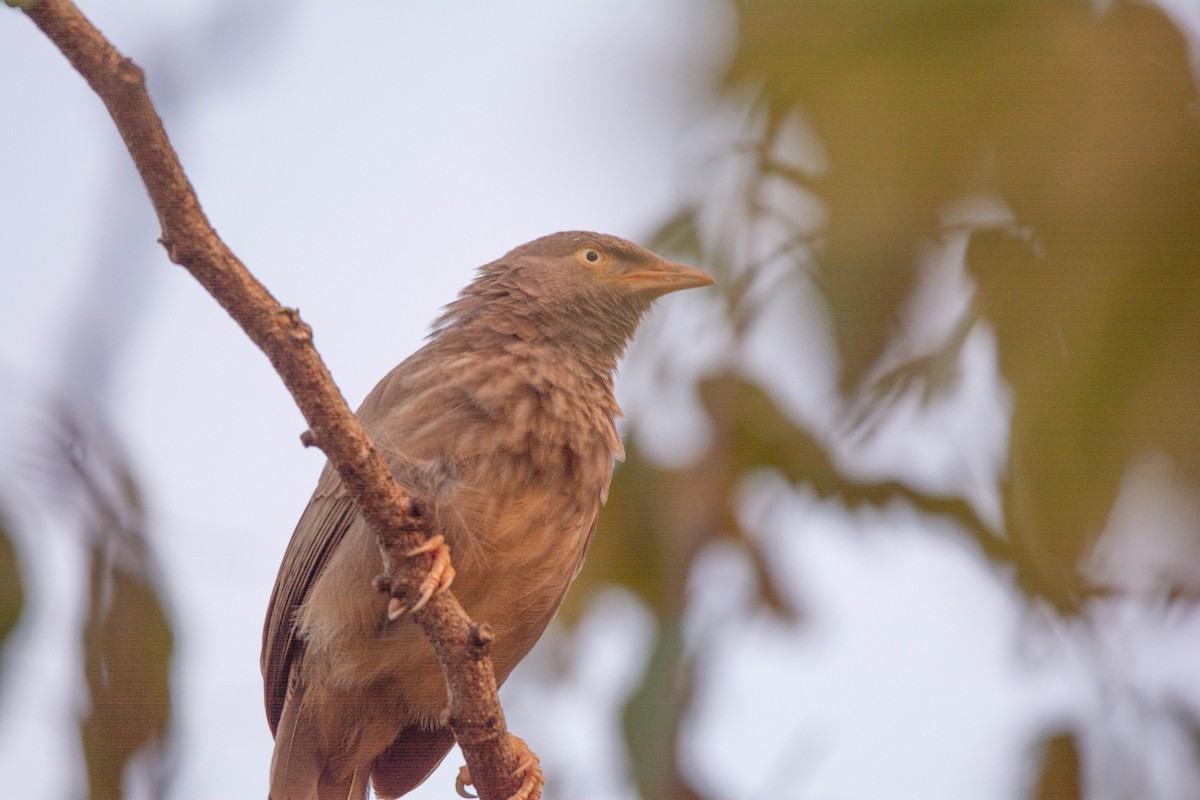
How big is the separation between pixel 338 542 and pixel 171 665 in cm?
101

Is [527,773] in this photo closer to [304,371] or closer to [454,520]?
[454,520]

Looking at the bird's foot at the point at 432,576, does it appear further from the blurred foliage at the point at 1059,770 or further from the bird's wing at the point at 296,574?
the blurred foliage at the point at 1059,770

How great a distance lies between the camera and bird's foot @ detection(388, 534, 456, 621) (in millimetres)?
3443

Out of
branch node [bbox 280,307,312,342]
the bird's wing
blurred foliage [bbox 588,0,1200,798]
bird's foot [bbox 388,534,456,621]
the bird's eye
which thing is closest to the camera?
blurred foliage [bbox 588,0,1200,798]

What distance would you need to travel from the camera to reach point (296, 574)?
4480mm

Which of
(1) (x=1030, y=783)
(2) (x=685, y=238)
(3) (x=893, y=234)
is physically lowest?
(1) (x=1030, y=783)

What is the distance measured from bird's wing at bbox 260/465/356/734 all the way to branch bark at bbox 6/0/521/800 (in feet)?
2.98

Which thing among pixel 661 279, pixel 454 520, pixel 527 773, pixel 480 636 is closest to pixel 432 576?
pixel 480 636

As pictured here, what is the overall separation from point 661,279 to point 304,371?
2.27 meters

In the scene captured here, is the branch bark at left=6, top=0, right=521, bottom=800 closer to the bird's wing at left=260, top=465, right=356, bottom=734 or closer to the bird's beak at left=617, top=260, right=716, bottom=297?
the bird's wing at left=260, top=465, right=356, bottom=734

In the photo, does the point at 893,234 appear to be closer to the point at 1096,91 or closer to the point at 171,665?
the point at 1096,91

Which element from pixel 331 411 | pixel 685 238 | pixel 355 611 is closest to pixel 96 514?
pixel 331 411

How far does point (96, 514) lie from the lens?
3326mm

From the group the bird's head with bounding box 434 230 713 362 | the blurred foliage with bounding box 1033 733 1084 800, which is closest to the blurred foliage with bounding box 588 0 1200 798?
the blurred foliage with bounding box 1033 733 1084 800
